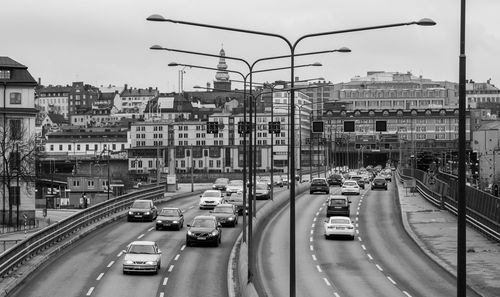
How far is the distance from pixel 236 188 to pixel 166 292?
1972 inches

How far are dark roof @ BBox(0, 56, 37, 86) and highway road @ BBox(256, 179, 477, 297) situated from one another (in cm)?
2429

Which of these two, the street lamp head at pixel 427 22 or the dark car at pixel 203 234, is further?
the dark car at pixel 203 234

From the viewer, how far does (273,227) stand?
59.1 meters

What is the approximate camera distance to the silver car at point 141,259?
37.3 metres

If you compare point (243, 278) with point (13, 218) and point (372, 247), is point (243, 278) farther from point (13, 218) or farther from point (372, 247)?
point (13, 218)

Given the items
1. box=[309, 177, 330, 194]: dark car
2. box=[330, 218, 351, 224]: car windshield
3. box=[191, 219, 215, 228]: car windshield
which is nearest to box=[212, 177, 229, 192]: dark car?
box=[309, 177, 330, 194]: dark car

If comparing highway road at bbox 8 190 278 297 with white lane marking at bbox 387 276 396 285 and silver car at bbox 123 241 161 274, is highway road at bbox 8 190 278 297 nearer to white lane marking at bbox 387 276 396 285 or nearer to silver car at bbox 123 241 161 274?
silver car at bbox 123 241 161 274

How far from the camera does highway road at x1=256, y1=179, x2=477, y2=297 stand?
113ft

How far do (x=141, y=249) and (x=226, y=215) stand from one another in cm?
1932

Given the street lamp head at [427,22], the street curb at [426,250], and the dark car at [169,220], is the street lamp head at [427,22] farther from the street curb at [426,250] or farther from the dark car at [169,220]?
the dark car at [169,220]

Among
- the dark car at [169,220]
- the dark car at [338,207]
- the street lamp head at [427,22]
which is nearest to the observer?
the street lamp head at [427,22]

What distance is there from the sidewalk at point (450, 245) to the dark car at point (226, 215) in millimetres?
10378

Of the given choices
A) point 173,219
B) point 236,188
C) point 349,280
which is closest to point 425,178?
point 236,188

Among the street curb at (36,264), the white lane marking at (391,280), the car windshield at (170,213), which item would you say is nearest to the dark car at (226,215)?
the car windshield at (170,213)
